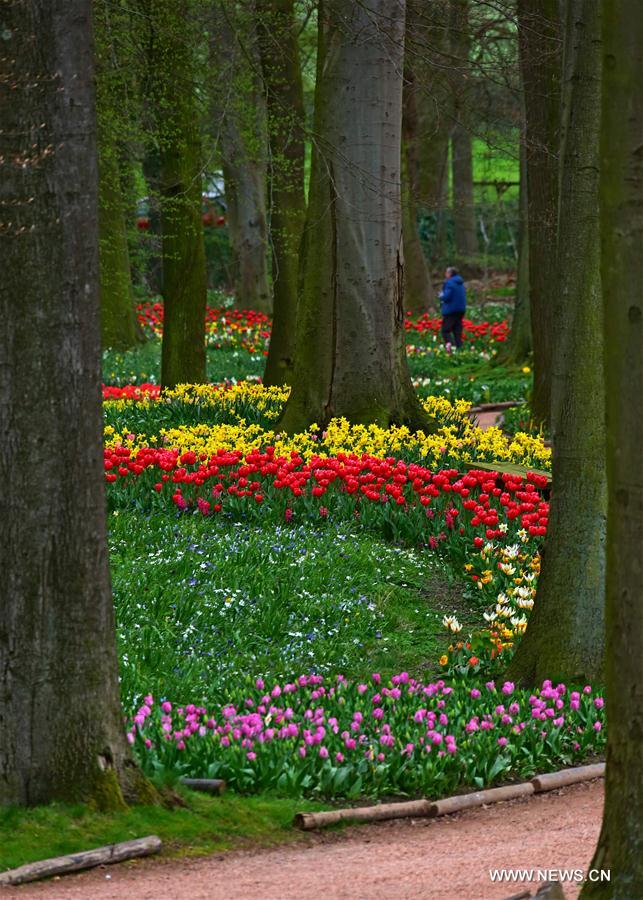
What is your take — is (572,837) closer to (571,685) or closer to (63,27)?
(571,685)

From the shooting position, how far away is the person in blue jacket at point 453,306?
24.0 metres

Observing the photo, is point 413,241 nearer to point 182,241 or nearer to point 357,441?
point 182,241

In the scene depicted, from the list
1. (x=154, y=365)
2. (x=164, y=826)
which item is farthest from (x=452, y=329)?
(x=164, y=826)

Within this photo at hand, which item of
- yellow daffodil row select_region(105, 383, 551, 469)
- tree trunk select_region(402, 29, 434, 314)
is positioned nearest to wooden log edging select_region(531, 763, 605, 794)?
yellow daffodil row select_region(105, 383, 551, 469)

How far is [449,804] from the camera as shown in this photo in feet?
18.0

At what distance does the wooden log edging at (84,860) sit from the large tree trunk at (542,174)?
9504mm

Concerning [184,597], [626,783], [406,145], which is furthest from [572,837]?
[406,145]

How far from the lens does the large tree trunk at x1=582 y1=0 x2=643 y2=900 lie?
11.9 ft

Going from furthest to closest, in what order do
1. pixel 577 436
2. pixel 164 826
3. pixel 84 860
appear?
pixel 577 436 < pixel 164 826 < pixel 84 860

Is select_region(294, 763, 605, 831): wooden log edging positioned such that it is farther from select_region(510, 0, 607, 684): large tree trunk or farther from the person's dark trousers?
the person's dark trousers

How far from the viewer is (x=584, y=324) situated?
7129mm

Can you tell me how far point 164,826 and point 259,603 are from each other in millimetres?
3325

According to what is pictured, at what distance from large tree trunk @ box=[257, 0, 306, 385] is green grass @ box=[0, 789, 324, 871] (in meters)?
10.2

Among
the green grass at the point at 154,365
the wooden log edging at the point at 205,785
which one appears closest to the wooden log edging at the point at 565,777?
the wooden log edging at the point at 205,785
